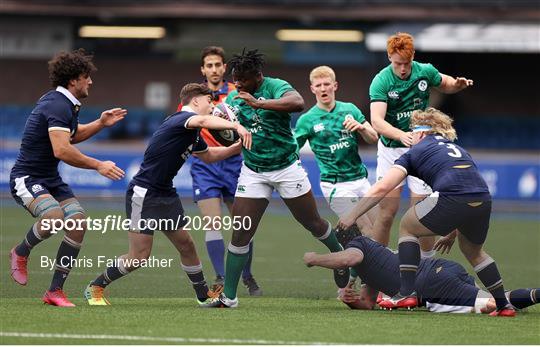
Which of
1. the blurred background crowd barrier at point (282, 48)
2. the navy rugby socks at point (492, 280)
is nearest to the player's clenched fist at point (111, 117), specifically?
the navy rugby socks at point (492, 280)

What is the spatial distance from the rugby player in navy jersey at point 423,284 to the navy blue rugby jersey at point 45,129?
8.38ft

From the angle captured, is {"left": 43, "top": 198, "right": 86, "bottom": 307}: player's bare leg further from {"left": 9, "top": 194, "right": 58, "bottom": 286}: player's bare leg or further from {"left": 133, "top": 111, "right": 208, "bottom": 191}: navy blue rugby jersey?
{"left": 133, "top": 111, "right": 208, "bottom": 191}: navy blue rugby jersey

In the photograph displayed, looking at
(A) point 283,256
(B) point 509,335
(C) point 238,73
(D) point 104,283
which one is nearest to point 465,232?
(B) point 509,335

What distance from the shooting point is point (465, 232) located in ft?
32.9

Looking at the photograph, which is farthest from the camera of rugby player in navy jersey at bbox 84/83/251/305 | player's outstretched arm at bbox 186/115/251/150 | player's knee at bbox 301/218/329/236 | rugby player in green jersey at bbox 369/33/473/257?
rugby player in green jersey at bbox 369/33/473/257

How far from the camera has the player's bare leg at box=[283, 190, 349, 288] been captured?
10.6 m

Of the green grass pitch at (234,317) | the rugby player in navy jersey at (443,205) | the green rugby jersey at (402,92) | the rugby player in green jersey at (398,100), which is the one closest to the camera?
the green grass pitch at (234,317)

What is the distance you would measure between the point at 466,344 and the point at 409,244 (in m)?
1.79

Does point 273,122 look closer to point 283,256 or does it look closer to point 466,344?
point 466,344

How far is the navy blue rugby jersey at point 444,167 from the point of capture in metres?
9.90

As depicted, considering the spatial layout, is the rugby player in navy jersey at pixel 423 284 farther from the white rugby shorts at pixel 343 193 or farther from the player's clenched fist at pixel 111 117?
the player's clenched fist at pixel 111 117

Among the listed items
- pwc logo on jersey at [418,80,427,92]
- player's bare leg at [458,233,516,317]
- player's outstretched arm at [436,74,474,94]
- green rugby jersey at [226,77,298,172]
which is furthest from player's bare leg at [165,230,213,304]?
player's outstretched arm at [436,74,474,94]

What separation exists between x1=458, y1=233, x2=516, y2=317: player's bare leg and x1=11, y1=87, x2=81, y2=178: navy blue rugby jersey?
346cm

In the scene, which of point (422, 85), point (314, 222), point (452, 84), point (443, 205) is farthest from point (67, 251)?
point (452, 84)
